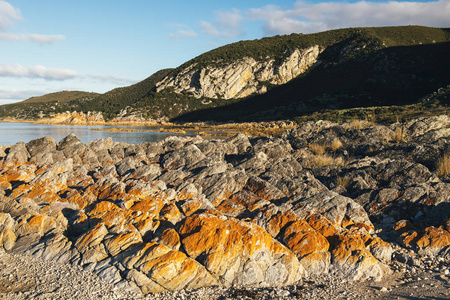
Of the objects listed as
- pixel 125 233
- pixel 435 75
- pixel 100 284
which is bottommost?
pixel 100 284

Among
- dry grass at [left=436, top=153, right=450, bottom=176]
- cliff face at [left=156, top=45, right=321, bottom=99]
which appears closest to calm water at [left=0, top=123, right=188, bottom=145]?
dry grass at [left=436, top=153, right=450, bottom=176]

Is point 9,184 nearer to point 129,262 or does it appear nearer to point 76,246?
point 76,246

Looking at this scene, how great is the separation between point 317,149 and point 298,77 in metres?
109

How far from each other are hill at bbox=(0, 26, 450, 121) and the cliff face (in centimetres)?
40

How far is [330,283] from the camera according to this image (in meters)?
8.16

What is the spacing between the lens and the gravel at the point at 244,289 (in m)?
7.46

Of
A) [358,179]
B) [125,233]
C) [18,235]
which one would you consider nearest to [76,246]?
[125,233]

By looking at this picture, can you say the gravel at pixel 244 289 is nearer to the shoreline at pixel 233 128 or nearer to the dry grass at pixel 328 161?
the dry grass at pixel 328 161

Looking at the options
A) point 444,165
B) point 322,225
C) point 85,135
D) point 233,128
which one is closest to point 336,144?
point 444,165

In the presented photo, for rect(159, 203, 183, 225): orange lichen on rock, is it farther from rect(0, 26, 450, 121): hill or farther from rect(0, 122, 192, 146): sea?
rect(0, 26, 450, 121): hill

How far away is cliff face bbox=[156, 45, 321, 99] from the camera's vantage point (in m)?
125

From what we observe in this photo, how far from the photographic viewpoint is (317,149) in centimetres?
1938

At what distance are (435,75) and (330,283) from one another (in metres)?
93.7

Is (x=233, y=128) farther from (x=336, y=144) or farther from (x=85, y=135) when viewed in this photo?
(x=336, y=144)
